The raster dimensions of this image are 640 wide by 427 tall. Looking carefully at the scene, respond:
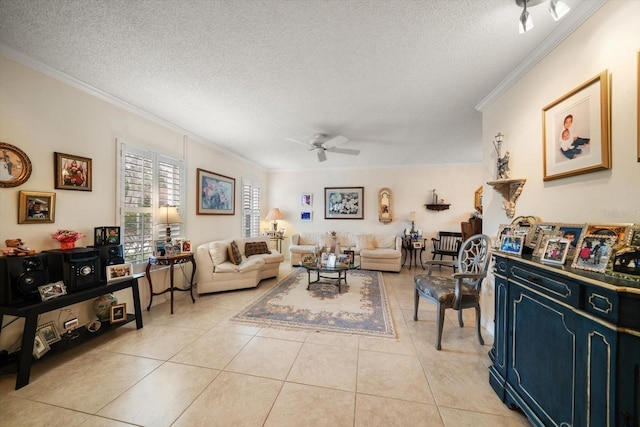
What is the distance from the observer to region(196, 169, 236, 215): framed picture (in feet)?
13.6

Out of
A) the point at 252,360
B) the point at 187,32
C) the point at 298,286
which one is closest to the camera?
the point at 187,32

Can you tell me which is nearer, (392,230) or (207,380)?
(207,380)

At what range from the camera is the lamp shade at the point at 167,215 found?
315 centimetres

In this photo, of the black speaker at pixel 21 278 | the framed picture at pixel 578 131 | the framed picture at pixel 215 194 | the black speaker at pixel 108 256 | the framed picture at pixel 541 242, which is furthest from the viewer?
the framed picture at pixel 215 194

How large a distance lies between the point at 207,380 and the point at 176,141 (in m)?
3.44

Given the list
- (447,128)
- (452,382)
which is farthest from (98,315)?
(447,128)

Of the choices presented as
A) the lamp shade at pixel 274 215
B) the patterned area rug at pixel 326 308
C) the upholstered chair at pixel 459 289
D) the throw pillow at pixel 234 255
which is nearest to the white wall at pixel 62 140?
the throw pillow at pixel 234 255

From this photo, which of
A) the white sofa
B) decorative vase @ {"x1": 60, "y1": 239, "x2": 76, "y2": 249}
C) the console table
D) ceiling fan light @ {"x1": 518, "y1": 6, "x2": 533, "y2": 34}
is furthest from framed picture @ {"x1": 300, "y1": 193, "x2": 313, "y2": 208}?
ceiling fan light @ {"x1": 518, "y1": 6, "x2": 533, "y2": 34}

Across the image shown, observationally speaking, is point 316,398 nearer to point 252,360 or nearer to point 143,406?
point 252,360

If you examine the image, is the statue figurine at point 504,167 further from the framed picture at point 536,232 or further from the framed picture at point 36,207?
the framed picture at point 36,207

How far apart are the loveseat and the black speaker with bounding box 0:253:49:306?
3514mm

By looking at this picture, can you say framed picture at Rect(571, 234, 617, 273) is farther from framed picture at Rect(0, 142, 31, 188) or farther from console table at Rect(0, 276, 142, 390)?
framed picture at Rect(0, 142, 31, 188)

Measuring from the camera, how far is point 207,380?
180cm

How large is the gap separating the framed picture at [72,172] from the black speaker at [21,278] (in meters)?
0.78
